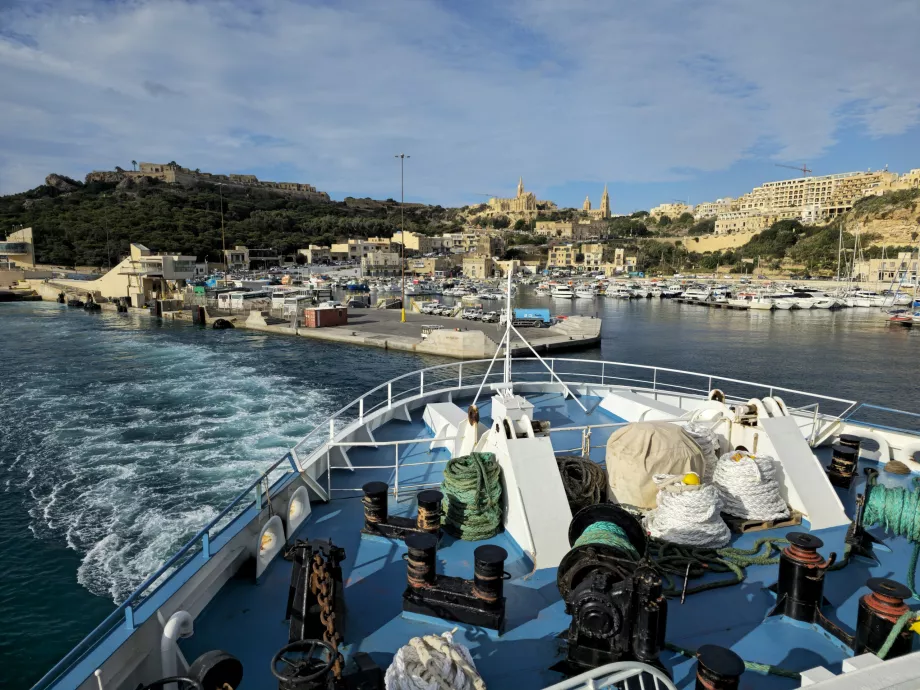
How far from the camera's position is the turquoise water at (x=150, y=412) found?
30.2 feet

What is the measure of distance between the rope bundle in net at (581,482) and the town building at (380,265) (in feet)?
337

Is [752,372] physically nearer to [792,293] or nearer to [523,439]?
[523,439]

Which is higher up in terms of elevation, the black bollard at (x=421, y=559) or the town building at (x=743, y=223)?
the town building at (x=743, y=223)

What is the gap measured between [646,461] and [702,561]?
1.04 meters

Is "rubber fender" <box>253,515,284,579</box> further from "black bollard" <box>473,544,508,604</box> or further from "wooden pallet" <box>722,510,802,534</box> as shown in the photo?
"wooden pallet" <box>722,510,802,534</box>

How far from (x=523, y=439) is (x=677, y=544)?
177cm

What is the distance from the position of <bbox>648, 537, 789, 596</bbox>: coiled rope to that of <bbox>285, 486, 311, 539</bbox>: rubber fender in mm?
3655

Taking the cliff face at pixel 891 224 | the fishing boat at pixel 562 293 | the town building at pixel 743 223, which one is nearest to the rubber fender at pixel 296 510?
the fishing boat at pixel 562 293

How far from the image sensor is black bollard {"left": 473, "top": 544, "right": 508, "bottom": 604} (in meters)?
Result: 3.85

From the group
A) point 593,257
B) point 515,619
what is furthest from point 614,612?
point 593,257

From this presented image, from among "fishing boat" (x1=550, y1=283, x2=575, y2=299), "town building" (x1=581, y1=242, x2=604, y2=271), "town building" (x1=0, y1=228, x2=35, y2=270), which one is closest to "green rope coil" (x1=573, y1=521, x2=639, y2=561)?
"fishing boat" (x1=550, y1=283, x2=575, y2=299)

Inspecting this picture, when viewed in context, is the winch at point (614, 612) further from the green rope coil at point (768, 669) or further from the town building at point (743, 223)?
the town building at point (743, 223)

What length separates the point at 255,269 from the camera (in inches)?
4562

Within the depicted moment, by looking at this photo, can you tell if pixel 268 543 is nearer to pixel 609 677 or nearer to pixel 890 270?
pixel 609 677
